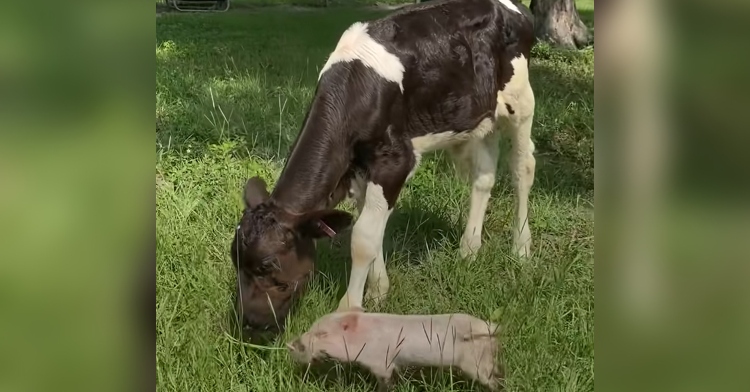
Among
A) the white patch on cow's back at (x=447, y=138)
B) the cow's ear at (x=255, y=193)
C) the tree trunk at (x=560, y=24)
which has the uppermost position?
the tree trunk at (x=560, y=24)

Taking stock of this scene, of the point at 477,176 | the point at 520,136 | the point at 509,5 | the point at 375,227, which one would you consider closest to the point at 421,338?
the point at 375,227

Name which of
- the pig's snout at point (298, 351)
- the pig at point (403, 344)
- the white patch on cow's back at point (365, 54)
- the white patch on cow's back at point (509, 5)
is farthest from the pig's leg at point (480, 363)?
the white patch on cow's back at point (509, 5)

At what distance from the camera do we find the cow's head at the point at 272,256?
9.37 ft

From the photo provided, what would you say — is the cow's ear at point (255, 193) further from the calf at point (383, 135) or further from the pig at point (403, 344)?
the pig at point (403, 344)

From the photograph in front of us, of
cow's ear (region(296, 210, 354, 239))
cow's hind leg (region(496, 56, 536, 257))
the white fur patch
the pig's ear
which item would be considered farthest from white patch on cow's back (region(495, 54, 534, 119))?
the pig's ear

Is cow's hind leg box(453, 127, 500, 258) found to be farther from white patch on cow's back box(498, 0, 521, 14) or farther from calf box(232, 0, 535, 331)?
white patch on cow's back box(498, 0, 521, 14)

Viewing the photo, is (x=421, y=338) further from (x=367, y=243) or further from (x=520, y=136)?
(x=520, y=136)

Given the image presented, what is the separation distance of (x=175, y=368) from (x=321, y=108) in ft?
3.79

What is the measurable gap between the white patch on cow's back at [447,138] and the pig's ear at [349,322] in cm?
86
